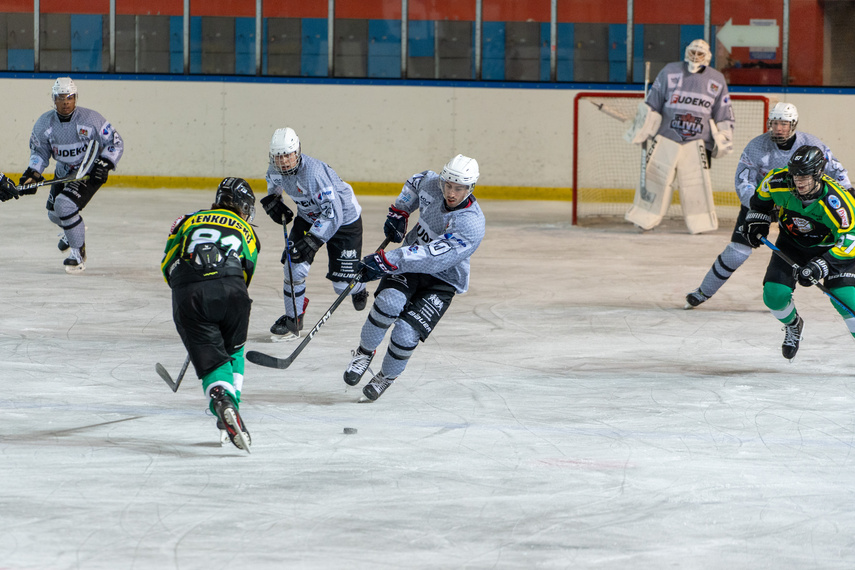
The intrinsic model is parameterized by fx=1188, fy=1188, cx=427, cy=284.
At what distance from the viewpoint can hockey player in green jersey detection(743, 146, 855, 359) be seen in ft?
16.1

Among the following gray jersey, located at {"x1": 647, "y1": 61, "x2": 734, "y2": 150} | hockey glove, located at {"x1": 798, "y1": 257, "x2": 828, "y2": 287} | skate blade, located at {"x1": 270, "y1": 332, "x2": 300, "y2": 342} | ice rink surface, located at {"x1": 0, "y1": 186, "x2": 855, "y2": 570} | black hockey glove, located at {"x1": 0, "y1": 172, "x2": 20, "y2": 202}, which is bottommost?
ice rink surface, located at {"x1": 0, "y1": 186, "x2": 855, "y2": 570}

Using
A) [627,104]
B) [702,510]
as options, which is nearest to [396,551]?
[702,510]

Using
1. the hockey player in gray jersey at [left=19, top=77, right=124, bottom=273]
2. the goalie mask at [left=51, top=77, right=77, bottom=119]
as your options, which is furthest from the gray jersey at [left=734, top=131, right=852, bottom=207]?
the goalie mask at [left=51, top=77, right=77, bottom=119]

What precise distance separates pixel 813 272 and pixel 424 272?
1663 mm

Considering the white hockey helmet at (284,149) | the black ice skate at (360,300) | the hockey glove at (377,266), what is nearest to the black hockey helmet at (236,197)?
the hockey glove at (377,266)

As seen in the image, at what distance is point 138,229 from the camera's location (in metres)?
9.51

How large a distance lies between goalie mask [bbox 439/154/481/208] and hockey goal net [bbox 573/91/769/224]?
6433 mm

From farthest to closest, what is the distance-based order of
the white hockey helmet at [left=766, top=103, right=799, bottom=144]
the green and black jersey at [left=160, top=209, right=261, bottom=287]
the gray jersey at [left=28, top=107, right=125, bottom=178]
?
the gray jersey at [left=28, top=107, right=125, bottom=178], the white hockey helmet at [left=766, top=103, right=799, bottom=144], the green and black jersey at [left=160, top=209, right=261, bottom=287]

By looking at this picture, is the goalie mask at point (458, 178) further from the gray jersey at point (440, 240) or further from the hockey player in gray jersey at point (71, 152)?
the hockey player in gray jersey at point (71, 152)

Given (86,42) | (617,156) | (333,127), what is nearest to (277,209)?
(617,156)

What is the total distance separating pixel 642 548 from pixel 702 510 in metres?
0.39

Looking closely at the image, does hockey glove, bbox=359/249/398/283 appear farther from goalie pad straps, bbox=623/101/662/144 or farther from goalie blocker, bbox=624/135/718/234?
goalie blocker, bbox=624/135/718/234

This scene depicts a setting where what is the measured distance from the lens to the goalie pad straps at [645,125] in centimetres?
968

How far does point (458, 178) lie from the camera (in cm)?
444
